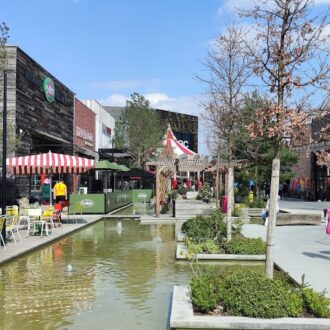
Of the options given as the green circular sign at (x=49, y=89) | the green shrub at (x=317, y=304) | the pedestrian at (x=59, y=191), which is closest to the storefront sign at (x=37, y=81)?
the green circular sign at (x=49, y=89)

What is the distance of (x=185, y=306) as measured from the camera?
7.01 m

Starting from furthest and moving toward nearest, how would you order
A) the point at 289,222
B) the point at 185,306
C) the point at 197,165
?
the point at 197,165
the point at 289,222
the point at 185,306

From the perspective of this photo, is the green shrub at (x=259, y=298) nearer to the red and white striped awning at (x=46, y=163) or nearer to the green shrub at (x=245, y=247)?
the green shrub at (x=245, y=247)

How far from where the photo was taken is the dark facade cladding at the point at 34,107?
90.2 feet

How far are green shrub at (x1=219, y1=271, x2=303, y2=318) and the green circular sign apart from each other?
28107mm

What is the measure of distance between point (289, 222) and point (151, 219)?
21.0 feet

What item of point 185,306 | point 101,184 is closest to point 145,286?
point 185,306

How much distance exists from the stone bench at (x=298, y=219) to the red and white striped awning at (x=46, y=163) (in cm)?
772

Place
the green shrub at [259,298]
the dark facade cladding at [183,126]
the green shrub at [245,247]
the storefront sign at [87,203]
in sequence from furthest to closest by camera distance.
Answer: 1. the dark facade cladding at [183,126]
2. the storefront sign at [87,203]
3. the green shrub at [245,247]
4. the green shrub at [259,298]

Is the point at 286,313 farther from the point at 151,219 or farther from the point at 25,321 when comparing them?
the point at 151,219

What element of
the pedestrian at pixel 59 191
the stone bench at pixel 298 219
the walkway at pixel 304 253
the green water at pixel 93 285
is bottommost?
the green water at pixel 93 285

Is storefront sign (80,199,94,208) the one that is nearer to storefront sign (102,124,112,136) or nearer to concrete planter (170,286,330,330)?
concrete planter (170,286,330,330)

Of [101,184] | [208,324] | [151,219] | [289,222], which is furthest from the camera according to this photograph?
[101,184]

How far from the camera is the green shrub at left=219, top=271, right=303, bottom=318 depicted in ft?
21.4
